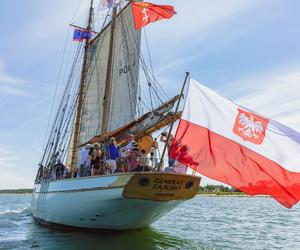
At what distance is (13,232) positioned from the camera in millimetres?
21609

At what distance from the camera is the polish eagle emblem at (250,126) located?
448 inches

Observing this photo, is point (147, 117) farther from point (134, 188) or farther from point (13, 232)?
point (13, 232)

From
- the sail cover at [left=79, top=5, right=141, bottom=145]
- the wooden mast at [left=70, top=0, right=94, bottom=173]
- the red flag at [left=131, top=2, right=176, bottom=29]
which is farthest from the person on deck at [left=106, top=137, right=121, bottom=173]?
the sail cover at [left=79, top=5, right=141, bottom=145]

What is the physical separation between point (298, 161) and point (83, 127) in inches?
856

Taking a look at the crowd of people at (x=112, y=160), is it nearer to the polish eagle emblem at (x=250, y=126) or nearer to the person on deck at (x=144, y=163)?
the person on deck at (x=144, y=163)

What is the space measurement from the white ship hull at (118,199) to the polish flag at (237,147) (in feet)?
11.0

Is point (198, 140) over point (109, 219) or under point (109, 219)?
over

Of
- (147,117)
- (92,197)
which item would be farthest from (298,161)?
(147,117)

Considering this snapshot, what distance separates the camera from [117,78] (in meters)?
28.1

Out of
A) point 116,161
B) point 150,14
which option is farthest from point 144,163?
point 150,14

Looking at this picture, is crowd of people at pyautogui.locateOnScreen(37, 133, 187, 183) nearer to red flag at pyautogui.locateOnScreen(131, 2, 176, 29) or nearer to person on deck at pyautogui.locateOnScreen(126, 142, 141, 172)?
person on deck at pyautogui.locateOnScreen(126, 142, 141, 172)

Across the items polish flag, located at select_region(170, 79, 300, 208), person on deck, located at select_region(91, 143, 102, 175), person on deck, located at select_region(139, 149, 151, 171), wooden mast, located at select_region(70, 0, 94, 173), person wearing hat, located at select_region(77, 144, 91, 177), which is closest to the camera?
polish flag, located at select_region(170, 79, 300, 208)

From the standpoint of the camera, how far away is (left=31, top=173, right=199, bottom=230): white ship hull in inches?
593

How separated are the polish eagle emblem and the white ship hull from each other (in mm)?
4192
